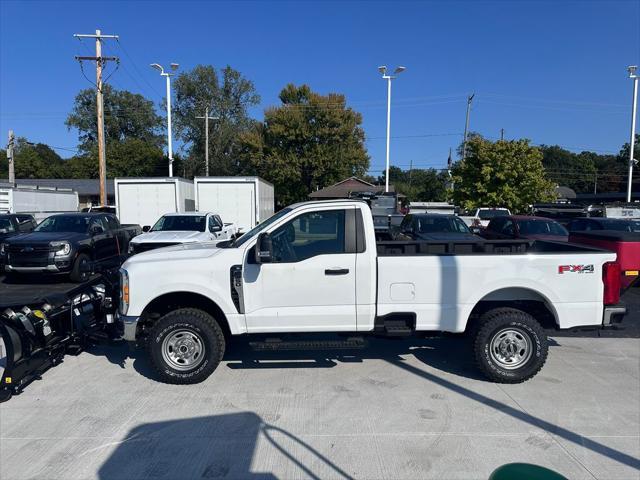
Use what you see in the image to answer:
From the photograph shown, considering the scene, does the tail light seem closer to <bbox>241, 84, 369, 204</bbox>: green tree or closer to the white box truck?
the white box truck

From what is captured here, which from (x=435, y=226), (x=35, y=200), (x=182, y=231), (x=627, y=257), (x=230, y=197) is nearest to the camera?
(x=627, y=257)

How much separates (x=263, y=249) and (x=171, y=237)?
7.52 meters

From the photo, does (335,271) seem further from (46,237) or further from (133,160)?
(133,160)

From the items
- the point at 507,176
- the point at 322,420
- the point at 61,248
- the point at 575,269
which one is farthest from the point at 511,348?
the point at 507,176

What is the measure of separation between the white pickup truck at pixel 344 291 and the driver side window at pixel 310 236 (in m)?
0.01

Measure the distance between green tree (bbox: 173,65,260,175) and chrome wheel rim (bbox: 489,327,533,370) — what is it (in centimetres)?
5276

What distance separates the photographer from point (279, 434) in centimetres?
416

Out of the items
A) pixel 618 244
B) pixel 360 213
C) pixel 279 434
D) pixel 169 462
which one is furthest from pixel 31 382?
pixel 618 244

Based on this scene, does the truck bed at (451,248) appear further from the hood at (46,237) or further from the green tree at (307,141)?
the green tree at (307,141)

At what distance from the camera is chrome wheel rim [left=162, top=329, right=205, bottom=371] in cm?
521

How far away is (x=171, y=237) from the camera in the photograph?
1175 centimetres

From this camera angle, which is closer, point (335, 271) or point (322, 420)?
point (322, 420)

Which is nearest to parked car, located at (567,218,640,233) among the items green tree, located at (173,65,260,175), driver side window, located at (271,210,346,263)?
driver side window, located at (271,210,346,263)

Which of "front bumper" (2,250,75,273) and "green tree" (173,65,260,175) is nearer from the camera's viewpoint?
"front bumper" (2,250,75,273)
